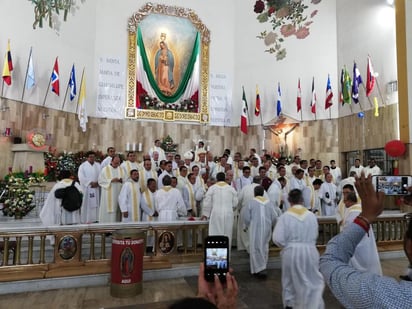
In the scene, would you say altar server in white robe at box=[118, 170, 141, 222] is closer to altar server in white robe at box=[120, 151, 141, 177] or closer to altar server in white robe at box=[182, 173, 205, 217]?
altar server in white robe at box=[120, 151, 141, 177]

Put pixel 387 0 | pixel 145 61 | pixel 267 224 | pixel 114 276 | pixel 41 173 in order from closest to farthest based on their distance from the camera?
pixel 114 276 < pixel 267 224 < pixel 41 173 < pixel 387 0 < pixel 145 61

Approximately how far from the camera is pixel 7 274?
5.10 metres

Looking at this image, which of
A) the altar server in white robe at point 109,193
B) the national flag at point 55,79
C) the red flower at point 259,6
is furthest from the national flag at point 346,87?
the national flag at point 55,79

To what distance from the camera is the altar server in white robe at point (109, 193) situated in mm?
7766

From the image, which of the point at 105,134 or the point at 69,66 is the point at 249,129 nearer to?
the point at 105,134

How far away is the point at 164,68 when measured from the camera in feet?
54.2

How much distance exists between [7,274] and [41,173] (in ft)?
18.3

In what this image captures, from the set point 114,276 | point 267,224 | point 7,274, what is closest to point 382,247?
point 267,224

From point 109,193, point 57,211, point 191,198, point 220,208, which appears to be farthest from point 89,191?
point 220,208

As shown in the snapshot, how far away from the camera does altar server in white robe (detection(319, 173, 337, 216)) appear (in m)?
9.23

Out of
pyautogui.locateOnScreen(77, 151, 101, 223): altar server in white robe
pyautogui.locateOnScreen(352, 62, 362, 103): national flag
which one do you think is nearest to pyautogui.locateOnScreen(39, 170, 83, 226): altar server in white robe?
pyautogui.locateOnScreen(77, 151, 101, 223): altar server in white robe

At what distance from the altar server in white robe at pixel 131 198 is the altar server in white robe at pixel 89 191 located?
4.12 ft

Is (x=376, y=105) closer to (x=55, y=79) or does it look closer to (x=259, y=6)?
(x=259, y=6)

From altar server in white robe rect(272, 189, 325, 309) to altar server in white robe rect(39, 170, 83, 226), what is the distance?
14.2 ft
